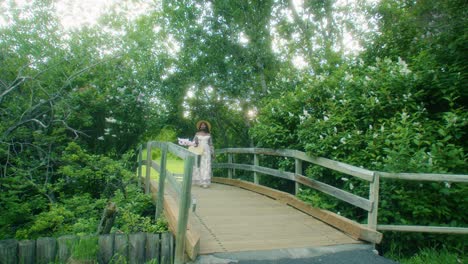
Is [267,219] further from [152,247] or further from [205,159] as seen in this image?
[205,159]

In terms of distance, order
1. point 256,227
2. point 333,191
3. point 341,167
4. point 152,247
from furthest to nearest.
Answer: point 333,191 → point 341,167 → point 256,227 → point 152,247

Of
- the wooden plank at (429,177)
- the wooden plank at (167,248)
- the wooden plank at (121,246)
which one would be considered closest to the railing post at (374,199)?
the wooden plank at (429,177)

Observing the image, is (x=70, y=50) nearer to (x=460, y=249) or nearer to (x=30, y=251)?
(x=30, y=251)

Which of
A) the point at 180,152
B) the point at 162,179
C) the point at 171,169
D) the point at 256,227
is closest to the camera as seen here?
the point at 180,152

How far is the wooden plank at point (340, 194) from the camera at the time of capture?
469cm

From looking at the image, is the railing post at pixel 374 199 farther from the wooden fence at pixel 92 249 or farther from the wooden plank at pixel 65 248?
the wooden plank at pixel 65 248

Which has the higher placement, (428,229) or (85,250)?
(428,229)

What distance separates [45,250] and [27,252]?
179 millimetres

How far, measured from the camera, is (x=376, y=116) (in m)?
6.49

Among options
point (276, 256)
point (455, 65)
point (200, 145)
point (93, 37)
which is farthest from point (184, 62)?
point (276, 256)

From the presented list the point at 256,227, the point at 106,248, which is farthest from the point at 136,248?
the point at 256,227

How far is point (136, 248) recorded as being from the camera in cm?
431

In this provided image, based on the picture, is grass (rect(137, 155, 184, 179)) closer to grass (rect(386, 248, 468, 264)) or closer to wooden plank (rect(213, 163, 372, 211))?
wooden plank (rect(213, 163, 372, 211))

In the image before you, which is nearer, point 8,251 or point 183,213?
point 8,251
